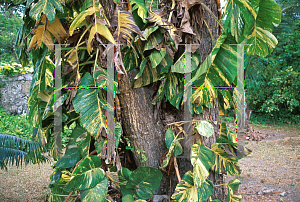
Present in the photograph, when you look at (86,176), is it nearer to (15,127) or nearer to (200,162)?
(200,162)

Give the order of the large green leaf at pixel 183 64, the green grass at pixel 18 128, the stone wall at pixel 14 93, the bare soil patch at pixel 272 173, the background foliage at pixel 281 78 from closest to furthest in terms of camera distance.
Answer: the large green leaf at pixel 183 64
the bare soil patch at pixel 272 173
the green grass at pixel 18 128
the stone wall at pixel 14 93
the background foliage at pixel 281 78

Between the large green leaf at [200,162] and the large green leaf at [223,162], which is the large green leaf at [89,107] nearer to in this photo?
the large green leaf at [200,162]

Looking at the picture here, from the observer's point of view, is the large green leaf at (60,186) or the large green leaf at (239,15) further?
the large green leaf at (60,186)

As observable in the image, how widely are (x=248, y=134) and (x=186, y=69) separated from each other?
162 inches

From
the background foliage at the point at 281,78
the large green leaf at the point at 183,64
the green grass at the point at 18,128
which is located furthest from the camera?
the background foliage at the point at 281,78

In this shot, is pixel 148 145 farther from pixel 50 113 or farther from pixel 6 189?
pixel 6 189

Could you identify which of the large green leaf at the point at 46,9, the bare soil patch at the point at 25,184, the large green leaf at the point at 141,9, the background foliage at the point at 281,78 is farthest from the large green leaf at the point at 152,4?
the background foliage at the point at 281,78

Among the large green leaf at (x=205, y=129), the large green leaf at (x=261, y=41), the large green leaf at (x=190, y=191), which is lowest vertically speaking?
the large green leaf at (x=190, y=191)

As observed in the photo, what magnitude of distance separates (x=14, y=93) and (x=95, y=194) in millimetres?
4742

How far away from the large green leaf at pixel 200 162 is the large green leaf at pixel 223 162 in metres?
0.08

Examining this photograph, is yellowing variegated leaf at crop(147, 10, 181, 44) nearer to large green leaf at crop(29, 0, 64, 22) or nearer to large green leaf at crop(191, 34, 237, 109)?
large green leaf at crop(191, 34, 237, 109)

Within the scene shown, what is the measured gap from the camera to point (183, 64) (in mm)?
702

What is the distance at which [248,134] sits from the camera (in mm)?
4320

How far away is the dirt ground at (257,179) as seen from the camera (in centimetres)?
195
